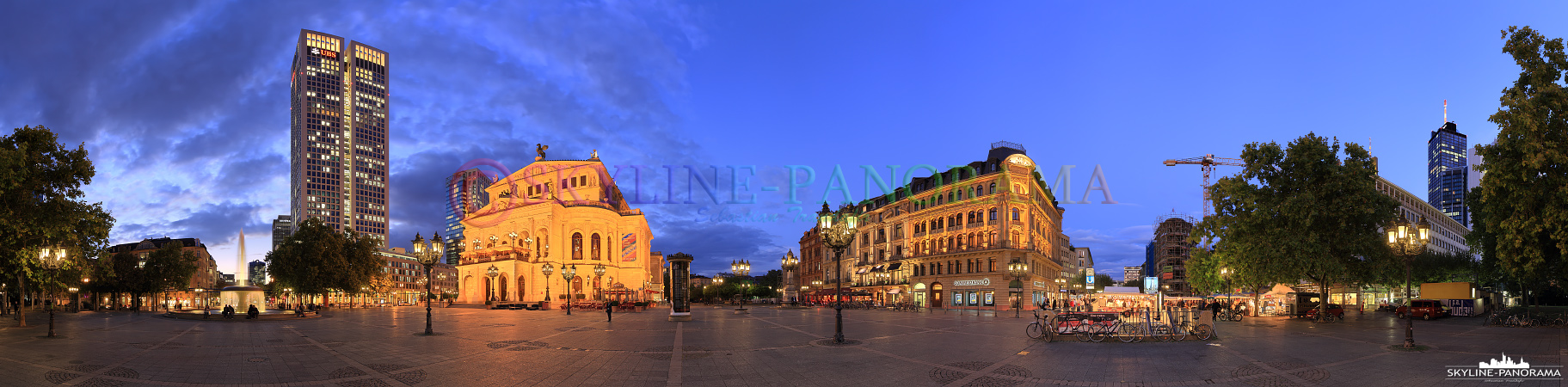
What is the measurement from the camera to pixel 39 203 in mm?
26469

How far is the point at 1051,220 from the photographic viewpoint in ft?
273

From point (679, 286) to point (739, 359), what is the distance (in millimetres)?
27536

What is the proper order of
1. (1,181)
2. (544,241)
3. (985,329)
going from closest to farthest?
(1,181), (985,329), (544,241)

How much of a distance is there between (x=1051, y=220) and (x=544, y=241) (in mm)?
57163

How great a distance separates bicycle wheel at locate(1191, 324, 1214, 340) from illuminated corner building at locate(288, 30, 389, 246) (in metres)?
185

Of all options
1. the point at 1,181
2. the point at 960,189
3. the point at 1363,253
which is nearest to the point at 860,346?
the point at 1,181

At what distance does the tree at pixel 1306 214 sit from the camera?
3309cm

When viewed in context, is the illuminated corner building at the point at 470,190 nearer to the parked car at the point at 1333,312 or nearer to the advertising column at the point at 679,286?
the advertising column at the point at 679,286

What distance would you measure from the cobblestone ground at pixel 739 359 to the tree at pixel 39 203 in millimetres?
3339

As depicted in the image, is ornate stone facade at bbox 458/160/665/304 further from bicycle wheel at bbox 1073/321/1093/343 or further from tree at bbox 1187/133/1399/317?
bicycle wheel at bbox 1073/321/1093/343

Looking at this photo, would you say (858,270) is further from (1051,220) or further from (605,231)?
(605,231)

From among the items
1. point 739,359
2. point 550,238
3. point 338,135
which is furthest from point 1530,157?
point 338,135

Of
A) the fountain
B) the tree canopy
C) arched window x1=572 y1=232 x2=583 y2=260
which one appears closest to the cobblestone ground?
the fountain
